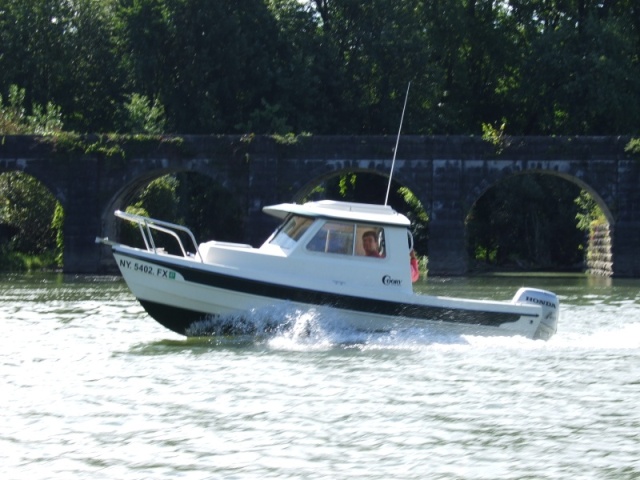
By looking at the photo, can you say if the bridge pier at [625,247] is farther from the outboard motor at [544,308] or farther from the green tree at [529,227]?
the outboard motor at [544,308]

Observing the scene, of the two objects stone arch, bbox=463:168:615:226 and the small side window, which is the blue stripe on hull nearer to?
the small side window

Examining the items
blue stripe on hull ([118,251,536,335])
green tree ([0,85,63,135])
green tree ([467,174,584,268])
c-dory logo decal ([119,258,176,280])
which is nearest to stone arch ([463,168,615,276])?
green tree ([467,174,584,268])

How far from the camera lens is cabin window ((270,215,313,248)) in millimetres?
18781

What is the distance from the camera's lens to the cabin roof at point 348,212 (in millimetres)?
18688

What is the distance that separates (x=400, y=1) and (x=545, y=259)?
34.4ft

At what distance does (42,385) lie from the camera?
15.2m

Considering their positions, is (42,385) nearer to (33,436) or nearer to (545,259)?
(33,436)

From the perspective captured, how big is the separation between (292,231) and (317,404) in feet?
17.2

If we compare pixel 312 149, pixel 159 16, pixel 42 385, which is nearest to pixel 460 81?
pixel 159 16

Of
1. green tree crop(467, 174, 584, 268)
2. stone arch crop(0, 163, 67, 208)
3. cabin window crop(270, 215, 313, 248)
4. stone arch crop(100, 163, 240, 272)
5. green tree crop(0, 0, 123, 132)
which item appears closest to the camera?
cabin window crop(270, 215, 313, 248)

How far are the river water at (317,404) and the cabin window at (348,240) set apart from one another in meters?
0.93

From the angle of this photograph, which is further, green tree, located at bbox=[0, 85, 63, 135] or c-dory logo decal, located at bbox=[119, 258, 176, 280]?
green tree, located at bbox=[0, 85, 63, 135]

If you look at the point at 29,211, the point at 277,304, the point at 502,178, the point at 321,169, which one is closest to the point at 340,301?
the point at 277,304

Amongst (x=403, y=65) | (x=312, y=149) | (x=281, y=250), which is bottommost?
(x=281, y=250)
